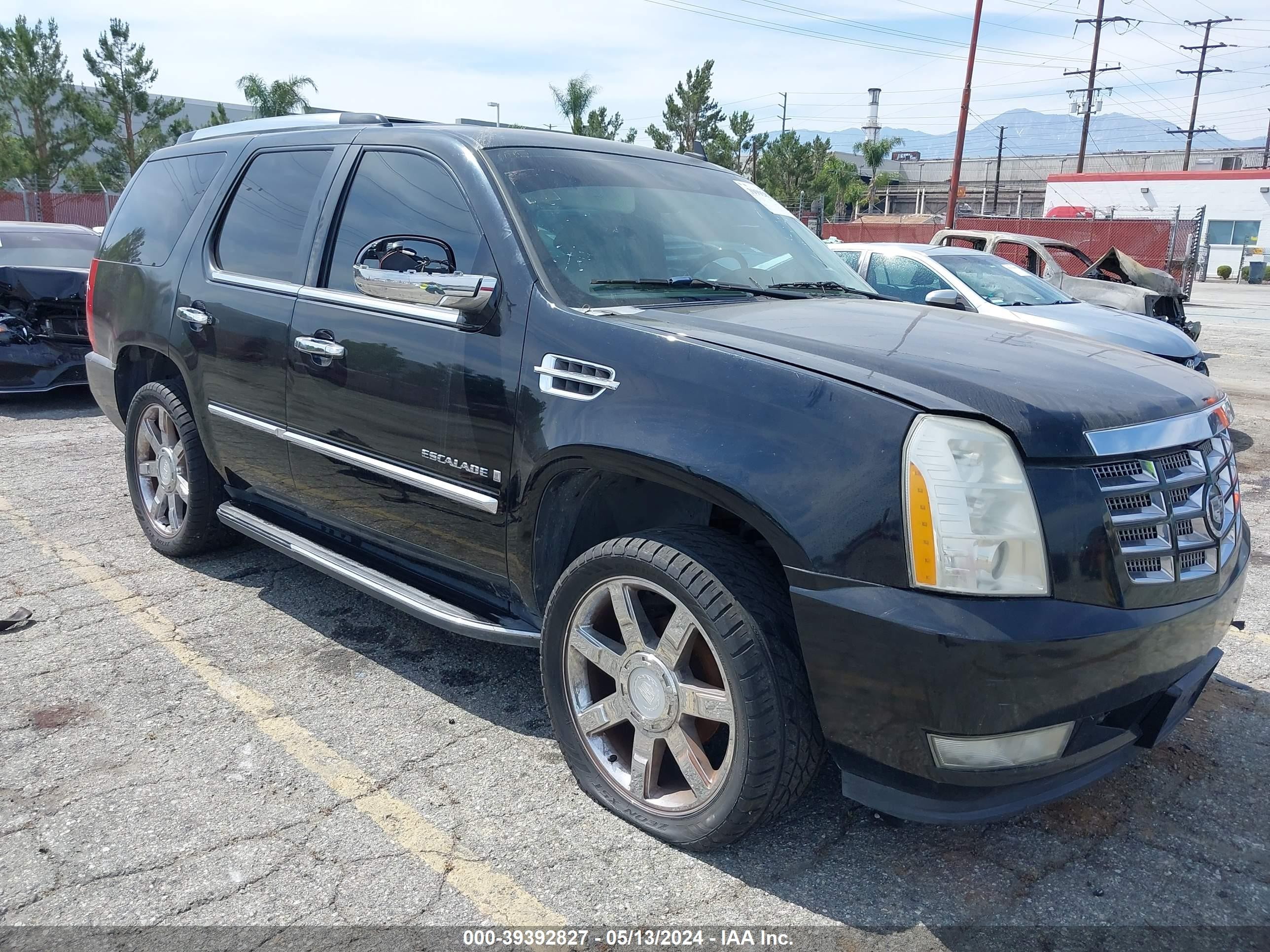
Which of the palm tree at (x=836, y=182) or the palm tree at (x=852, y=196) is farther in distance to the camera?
the palm tree at (x=852, y=196)

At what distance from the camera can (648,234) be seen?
3396 mm

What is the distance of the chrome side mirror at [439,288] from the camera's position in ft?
9.70

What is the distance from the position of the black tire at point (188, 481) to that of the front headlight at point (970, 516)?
11.1 ft

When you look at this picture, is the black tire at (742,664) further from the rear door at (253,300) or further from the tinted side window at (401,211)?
the rear door at (253,300)

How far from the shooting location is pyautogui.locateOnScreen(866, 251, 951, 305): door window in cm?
905

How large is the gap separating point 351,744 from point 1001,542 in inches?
83.9

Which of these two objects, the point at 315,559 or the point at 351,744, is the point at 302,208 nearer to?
the point at 315,559

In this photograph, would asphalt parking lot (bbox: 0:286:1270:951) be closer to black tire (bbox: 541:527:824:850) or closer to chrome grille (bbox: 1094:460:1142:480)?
black tire (bbox: 541:527:824:850)

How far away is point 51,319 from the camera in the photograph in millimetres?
8242

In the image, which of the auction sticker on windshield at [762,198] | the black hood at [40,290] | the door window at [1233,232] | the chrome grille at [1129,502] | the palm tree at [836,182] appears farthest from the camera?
the palm tree at [836,182]

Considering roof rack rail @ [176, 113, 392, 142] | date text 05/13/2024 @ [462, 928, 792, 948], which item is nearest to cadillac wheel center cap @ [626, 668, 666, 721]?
date text 05/13/2024 @ [462, 928, 792, 948]

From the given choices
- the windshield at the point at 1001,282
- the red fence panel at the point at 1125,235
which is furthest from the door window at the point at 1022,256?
the red fence panel at the point at 1125,235

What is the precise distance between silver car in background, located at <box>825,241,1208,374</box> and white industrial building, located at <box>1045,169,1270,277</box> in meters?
39.9

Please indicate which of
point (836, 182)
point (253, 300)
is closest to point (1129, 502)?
point (253, 300)
